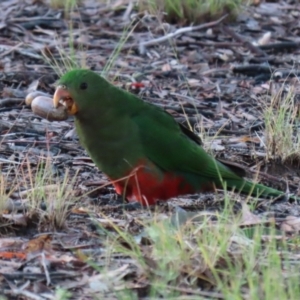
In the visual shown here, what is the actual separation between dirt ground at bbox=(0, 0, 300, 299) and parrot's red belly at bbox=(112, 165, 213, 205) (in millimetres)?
71

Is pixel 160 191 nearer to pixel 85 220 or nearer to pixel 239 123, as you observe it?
pixel 85 220

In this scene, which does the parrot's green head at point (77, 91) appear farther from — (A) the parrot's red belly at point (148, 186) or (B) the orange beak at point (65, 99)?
(A) the parrot's red belly at point (148, 186)

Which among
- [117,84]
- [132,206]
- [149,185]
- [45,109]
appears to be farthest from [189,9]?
[132,206]

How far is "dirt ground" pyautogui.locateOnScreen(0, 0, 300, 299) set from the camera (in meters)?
3.54

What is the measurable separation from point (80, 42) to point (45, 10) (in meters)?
0.90

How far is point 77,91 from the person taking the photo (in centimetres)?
425

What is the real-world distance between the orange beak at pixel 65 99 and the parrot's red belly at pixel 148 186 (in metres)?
0.41

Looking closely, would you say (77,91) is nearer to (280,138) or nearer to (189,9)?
(280,138)

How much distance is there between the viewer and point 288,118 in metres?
4.89

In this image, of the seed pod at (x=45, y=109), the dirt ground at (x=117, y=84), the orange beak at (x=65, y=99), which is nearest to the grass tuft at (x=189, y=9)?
the dirt ground at (x=117, y=84)

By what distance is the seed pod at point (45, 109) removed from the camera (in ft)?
16.5

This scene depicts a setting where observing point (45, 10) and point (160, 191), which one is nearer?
point (160, 191)

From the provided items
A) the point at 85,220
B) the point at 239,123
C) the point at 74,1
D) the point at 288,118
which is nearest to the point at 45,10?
the point at 74,1

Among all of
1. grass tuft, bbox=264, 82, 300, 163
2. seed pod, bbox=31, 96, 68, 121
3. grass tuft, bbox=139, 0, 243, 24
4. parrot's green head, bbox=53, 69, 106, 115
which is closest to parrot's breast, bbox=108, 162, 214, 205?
parrot's green head, bbox=53, 69, 106, 115
